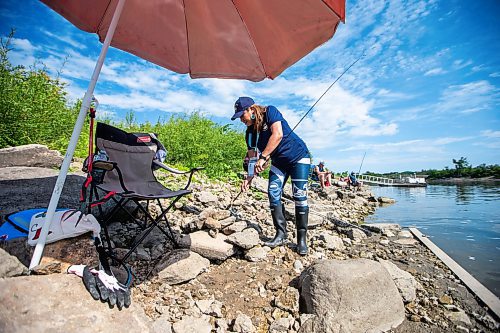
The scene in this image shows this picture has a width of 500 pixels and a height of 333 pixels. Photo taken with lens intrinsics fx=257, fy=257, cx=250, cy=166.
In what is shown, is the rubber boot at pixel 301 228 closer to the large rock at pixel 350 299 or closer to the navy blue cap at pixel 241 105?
the large rock at pixel 350 299

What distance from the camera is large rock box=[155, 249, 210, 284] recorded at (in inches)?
88.7

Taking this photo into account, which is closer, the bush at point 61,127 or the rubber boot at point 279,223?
the rubber boot at point 279,223

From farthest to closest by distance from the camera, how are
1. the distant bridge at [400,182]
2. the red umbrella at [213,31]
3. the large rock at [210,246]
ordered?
the distant bridge at [400,182] → the large rock at [210,246] → the red umbrella at [213,31]

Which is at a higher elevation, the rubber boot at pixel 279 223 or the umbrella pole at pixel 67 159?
the umbrella pole at pixel 67 159

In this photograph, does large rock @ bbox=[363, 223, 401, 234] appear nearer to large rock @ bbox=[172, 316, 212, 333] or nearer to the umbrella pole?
large rock @ bbox=[172, 316, 212, 333]

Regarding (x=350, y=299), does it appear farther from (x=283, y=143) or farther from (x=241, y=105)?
(x=241, y=105)

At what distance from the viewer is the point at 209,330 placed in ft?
5.81

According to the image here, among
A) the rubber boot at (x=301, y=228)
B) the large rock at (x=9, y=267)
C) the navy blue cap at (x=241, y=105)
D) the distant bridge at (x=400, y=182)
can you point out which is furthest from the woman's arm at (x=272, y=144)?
the distant bridge at (x=400, y=182)

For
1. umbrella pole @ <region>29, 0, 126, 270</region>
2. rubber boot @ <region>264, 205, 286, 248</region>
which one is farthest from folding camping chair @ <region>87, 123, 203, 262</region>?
rubber boot @ <region>264, 205, 286, 248</region>

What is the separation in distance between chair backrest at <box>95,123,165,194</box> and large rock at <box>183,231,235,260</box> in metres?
0.67

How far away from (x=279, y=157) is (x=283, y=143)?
0.59 ft

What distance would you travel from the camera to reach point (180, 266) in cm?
234

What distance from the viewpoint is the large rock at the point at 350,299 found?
1.84 meters

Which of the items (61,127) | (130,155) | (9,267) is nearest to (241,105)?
(130,155)
